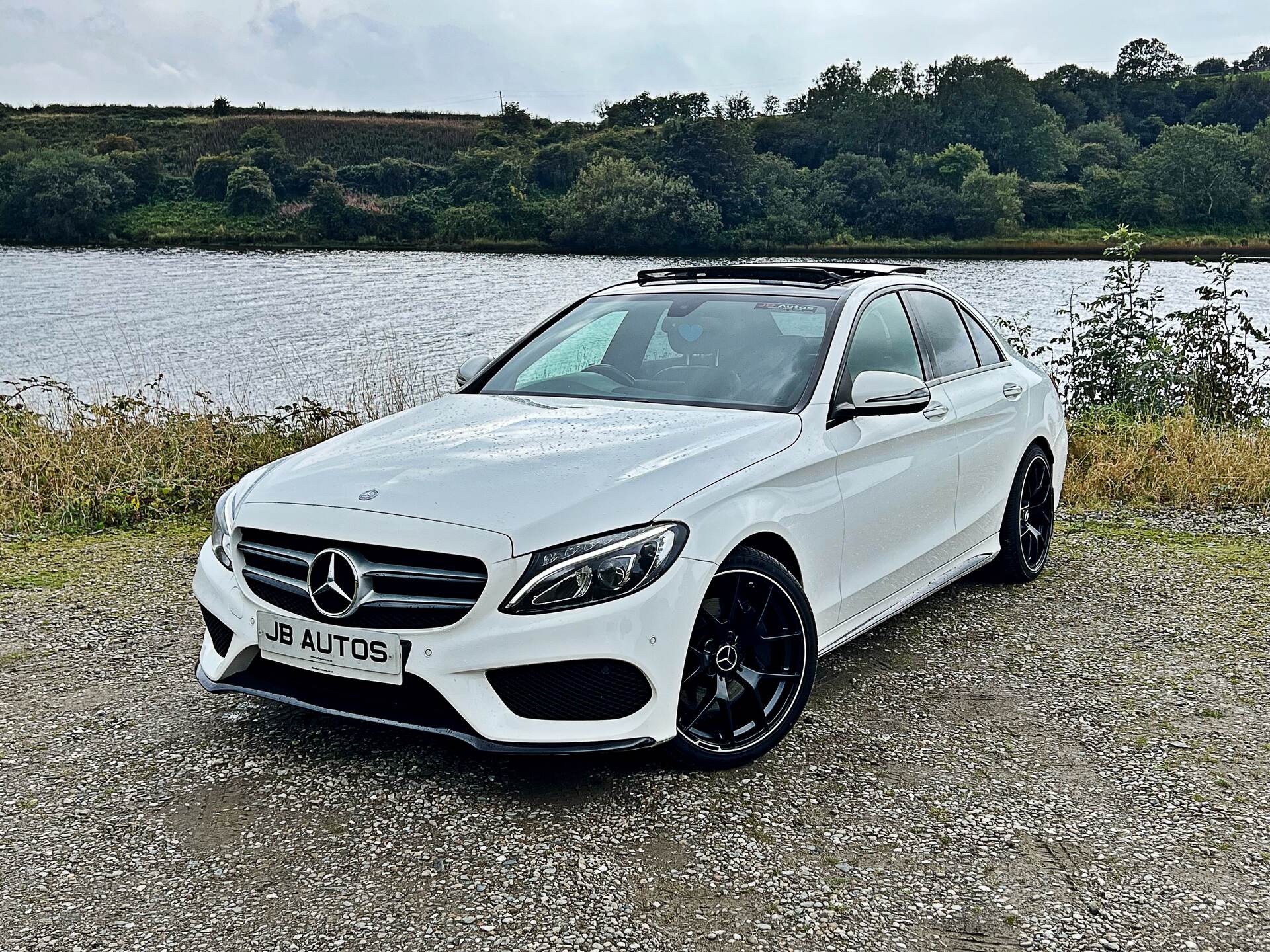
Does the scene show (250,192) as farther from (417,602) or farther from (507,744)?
(507,744)

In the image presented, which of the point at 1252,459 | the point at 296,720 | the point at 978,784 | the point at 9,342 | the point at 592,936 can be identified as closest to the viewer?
the point at 592,936

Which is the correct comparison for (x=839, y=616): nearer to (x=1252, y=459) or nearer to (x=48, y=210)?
(x=1252, y=459)

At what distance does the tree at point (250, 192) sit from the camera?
183 ft

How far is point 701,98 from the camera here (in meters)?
93.7

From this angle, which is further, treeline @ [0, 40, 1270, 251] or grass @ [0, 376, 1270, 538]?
treeline @ [0, 40, 1270, 251]

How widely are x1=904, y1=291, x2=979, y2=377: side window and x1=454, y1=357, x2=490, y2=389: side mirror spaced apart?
1.99 m

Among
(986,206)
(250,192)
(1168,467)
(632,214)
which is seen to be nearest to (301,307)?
(632,214)

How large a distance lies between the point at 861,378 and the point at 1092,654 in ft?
6.06

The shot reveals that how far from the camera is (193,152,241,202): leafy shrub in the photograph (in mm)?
57938

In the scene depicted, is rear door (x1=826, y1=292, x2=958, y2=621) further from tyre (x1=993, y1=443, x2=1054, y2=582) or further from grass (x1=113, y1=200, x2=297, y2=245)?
grass (x1=113, y1=200, x2=297, y2=245)

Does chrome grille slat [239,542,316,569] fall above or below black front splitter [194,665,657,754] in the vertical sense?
above

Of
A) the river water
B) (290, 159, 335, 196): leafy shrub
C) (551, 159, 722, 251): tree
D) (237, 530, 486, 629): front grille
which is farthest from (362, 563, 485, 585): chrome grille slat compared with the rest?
(290, 159, 335, 196): leafy shrub

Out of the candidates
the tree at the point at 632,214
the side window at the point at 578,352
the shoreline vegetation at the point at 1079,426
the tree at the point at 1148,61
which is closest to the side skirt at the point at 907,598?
the side window at the point at 578,352

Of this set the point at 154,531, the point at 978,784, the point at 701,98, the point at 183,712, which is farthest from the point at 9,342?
the point at 701,98
